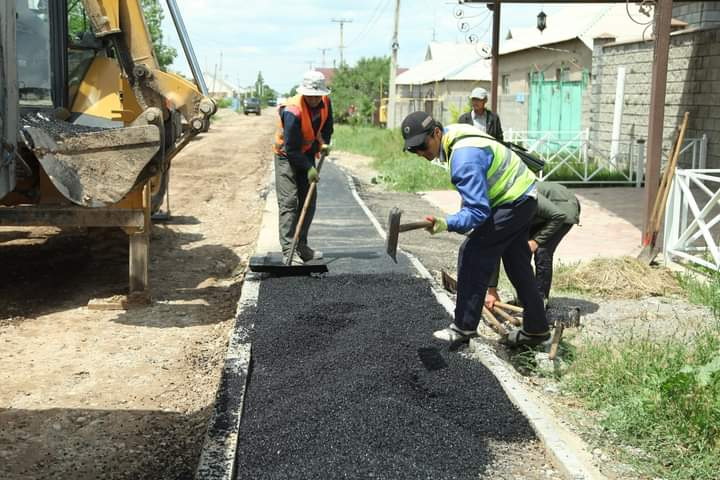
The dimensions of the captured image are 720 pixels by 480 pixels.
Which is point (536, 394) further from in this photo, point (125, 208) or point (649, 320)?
point (125, 208)

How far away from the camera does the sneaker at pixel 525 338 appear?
5.09 metres

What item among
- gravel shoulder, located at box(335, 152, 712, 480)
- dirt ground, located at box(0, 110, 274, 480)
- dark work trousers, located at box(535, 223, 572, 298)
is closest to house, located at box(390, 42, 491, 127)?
gravel shoulder, located at box(335, 152, 712, 480)

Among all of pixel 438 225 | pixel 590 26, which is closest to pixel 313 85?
pixel 438 225

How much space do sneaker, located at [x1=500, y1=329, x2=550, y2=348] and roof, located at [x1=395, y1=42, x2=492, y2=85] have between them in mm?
23967

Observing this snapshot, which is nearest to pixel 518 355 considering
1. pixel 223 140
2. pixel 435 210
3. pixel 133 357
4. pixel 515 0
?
pixel 133 357

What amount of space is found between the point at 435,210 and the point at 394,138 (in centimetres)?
1203

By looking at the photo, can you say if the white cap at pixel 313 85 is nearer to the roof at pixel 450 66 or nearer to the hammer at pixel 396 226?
the hammer at pixel 396 226

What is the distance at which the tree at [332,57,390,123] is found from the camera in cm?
4893

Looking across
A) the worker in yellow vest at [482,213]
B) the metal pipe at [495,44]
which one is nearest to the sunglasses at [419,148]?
the worker in yellow vest at [482,213]

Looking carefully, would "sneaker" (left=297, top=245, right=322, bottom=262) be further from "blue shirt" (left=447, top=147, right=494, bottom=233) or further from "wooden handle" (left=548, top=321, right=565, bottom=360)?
"blue shirt" (left=447, top=147, right=494, bottom=233)

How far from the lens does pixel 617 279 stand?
6934 mm

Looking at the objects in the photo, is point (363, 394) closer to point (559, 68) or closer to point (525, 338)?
point (525, 338)

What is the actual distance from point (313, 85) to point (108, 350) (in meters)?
2.77

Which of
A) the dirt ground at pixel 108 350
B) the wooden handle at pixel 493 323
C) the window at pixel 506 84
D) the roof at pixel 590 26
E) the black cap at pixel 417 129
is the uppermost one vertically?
the roof at pixel 590 26
